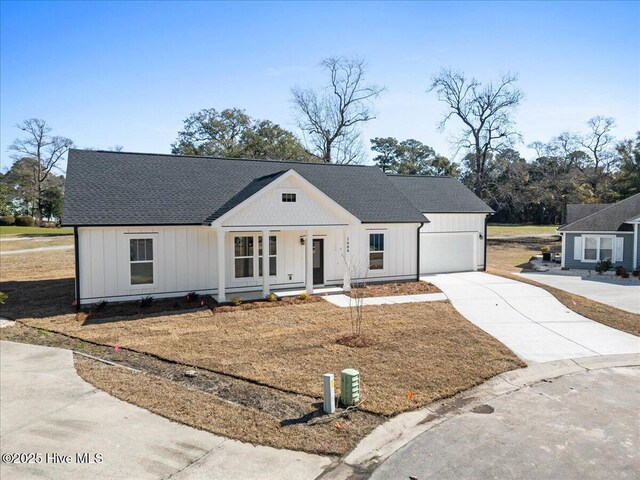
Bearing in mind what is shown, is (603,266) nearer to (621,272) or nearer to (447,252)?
(621,272)

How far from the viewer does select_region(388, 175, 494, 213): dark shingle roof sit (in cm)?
2286

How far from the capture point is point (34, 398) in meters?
7.96

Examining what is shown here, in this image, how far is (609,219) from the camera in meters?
26.3

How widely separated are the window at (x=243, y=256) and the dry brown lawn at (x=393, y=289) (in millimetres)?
4042

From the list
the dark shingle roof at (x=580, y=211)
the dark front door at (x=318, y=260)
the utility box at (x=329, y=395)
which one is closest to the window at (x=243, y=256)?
the dark front door at (x=318, y=260)

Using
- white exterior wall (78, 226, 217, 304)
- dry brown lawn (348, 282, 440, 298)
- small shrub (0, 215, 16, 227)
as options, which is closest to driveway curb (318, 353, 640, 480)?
dry brown lawn (348, 282, 440, 298)

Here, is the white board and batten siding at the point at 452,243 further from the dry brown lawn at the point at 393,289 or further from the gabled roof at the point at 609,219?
→ the gabled roof at the point at 609,219

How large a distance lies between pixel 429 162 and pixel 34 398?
6773cm

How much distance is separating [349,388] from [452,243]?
1679 cm

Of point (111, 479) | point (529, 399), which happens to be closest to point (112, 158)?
point (111, 479)

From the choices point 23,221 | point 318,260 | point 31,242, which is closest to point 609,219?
point 318,260

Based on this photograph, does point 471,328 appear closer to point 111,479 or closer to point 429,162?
point 111,479

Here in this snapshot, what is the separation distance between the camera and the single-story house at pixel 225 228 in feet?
49.6

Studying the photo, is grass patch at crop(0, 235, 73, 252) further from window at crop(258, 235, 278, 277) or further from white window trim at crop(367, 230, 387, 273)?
white window trim at crop(367, 230, 387, 273)
